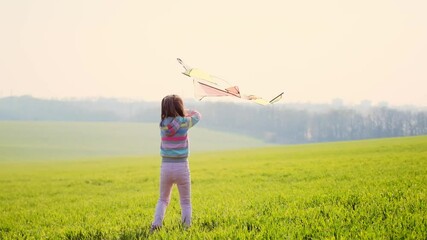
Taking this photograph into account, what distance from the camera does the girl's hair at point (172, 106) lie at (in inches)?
232

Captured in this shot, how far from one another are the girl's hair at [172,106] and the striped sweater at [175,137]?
2.8 inches

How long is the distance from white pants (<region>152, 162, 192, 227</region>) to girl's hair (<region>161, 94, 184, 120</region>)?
0.70 meters

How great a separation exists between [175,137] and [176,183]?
669 millimetres

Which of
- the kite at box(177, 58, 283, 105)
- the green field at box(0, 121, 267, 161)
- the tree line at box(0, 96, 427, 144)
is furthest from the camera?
the tree line at box(0, 96, 427, 144)

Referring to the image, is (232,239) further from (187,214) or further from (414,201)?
(414,201)

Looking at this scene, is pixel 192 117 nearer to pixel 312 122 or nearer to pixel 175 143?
pixel 175 143

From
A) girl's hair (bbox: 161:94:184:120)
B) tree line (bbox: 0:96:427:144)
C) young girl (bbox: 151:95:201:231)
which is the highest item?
tree line (bbox: 0:96:427:144)

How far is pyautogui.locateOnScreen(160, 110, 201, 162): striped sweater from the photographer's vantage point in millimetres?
5866

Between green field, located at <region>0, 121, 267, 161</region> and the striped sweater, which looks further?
green field, located at <region>0, 121, 267, 161</region>

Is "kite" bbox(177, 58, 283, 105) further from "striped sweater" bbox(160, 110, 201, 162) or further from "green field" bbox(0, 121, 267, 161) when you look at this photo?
"green field" bbox(0, 121, 267, 161)

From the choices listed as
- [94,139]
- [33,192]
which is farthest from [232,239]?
[94,139]

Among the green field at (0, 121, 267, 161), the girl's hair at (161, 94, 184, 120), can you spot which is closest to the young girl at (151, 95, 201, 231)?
the girl's hair at (161, 94, 184, 120)

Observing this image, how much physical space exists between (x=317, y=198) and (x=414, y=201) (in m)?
1.68

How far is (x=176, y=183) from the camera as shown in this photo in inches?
237
